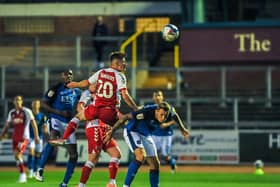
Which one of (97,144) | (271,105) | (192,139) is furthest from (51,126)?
(271,105)

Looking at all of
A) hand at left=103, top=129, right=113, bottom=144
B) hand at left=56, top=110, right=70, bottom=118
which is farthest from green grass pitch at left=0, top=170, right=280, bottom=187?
hand at left=103, top=129, right=113, bottom=144

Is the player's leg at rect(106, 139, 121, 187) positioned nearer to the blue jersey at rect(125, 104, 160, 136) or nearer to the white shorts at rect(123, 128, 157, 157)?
the blue jersey at rect(125, 104, 160, 136)

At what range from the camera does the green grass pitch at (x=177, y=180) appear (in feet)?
78.1

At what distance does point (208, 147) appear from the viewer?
3384 cm

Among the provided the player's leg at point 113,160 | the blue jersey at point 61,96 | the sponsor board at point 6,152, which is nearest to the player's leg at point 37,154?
the blue jersey at point 61,96

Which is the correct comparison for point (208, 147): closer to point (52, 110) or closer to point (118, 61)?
point (52, 110)

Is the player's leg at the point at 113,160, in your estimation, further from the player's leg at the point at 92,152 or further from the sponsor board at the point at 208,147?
the sponsor board at the point at 208,147

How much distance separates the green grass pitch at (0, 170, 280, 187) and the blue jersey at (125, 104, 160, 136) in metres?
3.08

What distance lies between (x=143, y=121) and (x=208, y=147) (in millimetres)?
13954

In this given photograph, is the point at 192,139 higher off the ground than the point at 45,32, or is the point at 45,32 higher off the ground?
the point at 45,32

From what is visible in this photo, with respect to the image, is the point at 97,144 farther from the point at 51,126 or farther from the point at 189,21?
the point at 189,21

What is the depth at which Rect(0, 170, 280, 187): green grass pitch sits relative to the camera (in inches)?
938

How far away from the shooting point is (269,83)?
34.8 metres

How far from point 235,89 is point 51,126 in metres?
14.7
